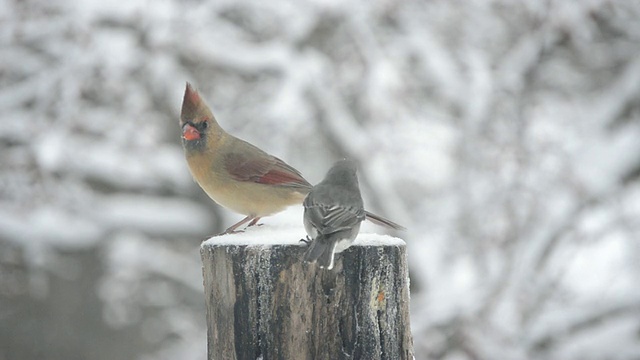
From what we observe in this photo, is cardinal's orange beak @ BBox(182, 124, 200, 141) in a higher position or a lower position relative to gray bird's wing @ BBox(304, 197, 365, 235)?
higher

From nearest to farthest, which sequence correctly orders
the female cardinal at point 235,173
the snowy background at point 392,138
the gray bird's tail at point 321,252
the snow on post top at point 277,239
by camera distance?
the gray bird's tail at point 321,252 → the snow on post top at point 277,239 → the female cardinal at point 235,173 → the snowy background at point 392,138

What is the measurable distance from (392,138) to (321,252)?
6640 mm

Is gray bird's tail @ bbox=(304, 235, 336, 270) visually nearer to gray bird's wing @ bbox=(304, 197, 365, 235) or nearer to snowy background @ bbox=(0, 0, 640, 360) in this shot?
gray bird's wing @ bbox=(304, 197, 365, 235)

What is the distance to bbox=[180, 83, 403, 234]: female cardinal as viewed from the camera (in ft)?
12.2

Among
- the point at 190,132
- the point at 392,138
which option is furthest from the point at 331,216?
the point at 392,138

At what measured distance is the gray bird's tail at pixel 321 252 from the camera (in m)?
2.29

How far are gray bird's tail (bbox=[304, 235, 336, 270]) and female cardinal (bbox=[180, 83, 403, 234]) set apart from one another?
54.0 inches

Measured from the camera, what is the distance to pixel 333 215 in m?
2.59

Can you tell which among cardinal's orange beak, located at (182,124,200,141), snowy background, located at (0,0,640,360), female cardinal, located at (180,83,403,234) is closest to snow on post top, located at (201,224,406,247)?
female cardinal, located at (180,83,403,234)

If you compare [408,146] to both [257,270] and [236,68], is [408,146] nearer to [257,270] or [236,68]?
[236,68]

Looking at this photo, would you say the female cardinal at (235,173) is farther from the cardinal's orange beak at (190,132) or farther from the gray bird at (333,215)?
the gray bird at (333,215)

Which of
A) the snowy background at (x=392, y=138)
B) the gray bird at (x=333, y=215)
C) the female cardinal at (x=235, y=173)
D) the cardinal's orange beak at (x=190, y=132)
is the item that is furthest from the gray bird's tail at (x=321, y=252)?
the snowy background at (x=392, y=138)

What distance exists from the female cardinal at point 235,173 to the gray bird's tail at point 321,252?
1.37m

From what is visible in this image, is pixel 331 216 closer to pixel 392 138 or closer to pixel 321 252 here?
pixel 321 252
